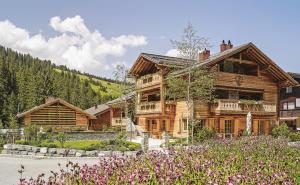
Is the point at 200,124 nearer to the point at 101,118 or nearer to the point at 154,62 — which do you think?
the point at 154,62

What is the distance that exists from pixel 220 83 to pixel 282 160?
83.3 ft

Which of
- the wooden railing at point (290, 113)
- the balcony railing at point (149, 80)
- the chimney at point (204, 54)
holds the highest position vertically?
the chimney at point (204, 54)

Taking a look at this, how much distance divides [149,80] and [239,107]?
970 centimetres

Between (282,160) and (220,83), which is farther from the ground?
(220,83)

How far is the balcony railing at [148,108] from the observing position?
38534mm

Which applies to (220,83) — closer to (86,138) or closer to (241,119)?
(241,119)

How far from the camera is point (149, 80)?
135 feet

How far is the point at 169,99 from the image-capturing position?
38500 mm

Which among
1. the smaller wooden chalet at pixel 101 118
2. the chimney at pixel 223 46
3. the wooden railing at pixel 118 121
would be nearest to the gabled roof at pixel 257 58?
the chimney at pixel 223 46

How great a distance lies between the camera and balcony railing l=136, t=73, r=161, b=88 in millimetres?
38950

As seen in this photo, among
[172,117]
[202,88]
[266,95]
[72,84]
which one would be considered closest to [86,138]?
[172,117]

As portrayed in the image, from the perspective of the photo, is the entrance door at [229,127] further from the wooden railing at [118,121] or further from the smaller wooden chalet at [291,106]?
the smaller wooden chalet at [291,106]

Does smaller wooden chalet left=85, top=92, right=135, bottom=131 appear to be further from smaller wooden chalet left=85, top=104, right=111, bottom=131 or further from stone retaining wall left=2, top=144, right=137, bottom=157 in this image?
stone retaining wall left=2, top=144, right=137, bottom=157

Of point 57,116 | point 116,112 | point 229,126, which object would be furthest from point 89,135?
point 116,112
